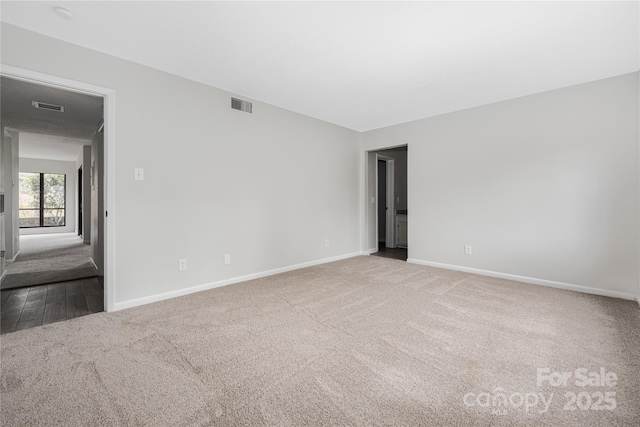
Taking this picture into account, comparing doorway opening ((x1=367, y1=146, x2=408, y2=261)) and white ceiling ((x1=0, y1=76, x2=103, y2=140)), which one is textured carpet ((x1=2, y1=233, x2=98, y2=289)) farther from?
doorway opening ((x1=367, y1=146, x2=408, y2=261))

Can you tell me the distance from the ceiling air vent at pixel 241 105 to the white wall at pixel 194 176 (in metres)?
0.06

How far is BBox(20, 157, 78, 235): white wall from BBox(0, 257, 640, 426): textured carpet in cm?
988

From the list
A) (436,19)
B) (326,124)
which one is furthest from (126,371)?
(326,124)

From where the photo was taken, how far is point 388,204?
6352 millimetres

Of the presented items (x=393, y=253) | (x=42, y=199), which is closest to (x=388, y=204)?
(x=393, y=253)

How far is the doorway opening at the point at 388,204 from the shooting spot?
568 cm

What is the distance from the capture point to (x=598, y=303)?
9.24 ft

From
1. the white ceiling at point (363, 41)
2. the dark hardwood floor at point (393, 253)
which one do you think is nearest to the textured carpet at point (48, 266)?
the white ceiling at point (363, 41)

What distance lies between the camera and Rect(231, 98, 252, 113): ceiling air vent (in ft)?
11.5

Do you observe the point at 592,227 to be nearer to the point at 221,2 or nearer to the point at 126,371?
the point at 221,2

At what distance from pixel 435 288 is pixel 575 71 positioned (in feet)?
9.20

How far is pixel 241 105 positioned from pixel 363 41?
183 centimetres

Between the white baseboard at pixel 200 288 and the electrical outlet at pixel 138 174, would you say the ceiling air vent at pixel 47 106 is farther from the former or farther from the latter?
the white baseboard at pixel 200 288

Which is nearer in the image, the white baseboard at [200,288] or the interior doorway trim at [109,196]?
the interior doorway trim at [109,196]
